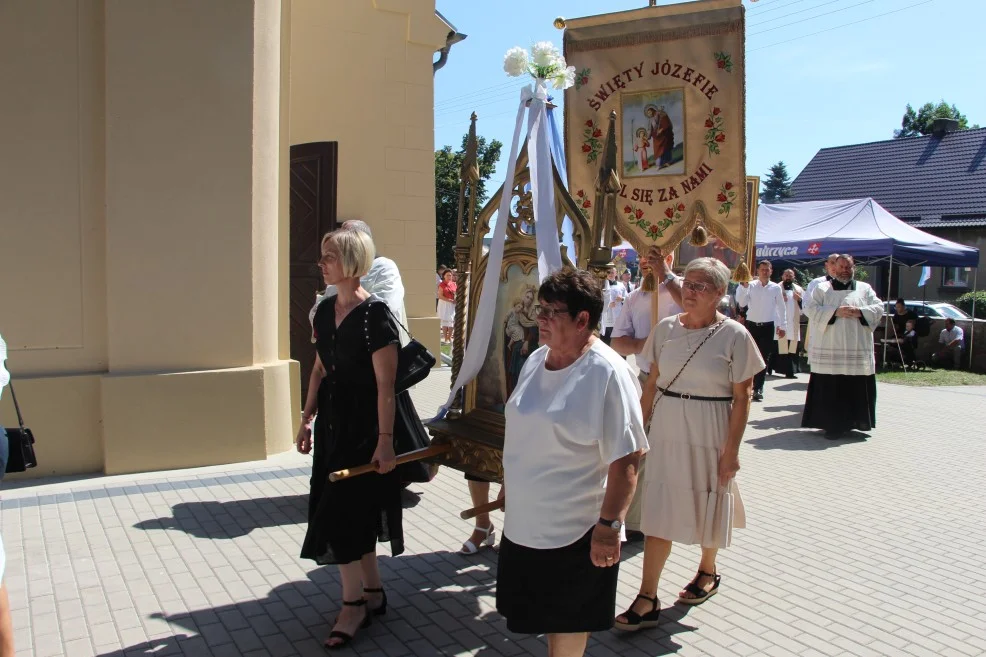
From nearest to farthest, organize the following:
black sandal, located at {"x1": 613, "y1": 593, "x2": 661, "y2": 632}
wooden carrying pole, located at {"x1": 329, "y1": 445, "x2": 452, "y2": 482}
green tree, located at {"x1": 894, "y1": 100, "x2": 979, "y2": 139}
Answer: wooden carrying pole, located at {"x1": 329, "y1": 445, "x2": 452, "y2": 482}
black sandal, located at {"x1": 613, "y1": 593, "x2": 661, "y2": 632}
green tree, located at {"x1": 894, "y1": 100, "x2": 979, "y2": 139}

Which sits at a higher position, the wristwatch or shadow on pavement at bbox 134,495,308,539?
the wristwatch

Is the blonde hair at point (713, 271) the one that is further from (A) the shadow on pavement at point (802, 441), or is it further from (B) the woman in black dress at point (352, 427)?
(A) the shadow on pavement at point (802, 441)

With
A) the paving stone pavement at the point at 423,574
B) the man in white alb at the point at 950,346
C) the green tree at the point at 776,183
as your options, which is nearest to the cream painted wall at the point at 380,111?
the paving stone pavement at the point at 423,574

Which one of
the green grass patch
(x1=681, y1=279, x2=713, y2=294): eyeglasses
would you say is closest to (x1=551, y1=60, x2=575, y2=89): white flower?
(x1=681, y1=279, x2=713, y2=294): eyeglasses

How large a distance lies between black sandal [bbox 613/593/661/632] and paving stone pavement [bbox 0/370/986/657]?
5cm

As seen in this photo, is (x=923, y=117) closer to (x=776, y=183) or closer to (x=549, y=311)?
(x=776, y=183)

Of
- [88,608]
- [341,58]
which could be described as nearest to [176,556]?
[88,608]

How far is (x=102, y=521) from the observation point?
5277mm

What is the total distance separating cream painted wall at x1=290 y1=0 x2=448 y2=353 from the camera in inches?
455

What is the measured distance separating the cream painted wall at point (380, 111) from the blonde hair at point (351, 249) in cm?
808

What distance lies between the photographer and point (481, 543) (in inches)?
196

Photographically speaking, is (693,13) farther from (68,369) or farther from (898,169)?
(898,169)

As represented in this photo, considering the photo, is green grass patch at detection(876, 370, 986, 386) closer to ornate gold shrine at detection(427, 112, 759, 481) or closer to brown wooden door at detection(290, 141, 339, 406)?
brown wooden door at detection(290, 141, 339, 406)

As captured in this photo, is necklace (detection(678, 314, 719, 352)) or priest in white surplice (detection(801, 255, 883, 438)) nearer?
necklace (detection(678, 314, 719, 352))
